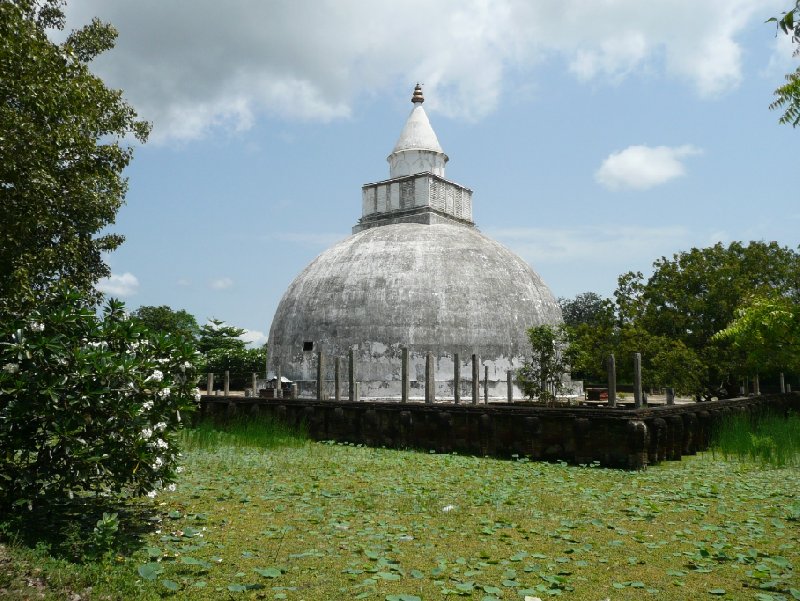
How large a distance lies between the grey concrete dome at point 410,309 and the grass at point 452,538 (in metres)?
14.4

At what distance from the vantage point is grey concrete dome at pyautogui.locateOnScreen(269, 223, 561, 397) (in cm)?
2653

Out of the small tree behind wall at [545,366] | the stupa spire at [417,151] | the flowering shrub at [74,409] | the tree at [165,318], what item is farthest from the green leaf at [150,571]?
the tree at [165,318]

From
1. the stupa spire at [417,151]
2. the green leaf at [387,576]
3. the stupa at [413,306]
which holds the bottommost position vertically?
the green leaf at [387,576]

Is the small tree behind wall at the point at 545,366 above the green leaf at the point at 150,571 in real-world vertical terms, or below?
above

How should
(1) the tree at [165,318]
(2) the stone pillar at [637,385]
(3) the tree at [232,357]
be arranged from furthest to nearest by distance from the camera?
(1) the tree at [165,318], (3) the tree at [232,357], (2) the stone pillar at [637,385]

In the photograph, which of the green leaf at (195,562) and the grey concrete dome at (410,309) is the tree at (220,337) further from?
the green leaf at (195,562)

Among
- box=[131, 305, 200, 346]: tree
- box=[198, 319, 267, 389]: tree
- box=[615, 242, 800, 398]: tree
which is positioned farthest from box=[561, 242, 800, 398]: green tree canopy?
box=[131, 305, 200, 346]: tree

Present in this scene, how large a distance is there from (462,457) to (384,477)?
3.74 m

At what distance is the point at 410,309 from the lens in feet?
87.7

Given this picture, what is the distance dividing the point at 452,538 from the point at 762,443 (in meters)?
9.41

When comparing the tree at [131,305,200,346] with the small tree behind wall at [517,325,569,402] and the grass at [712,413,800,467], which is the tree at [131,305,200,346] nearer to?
the small tree behind wall at [517,325,569,402]

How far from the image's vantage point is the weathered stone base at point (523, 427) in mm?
13258

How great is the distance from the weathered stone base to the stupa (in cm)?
638

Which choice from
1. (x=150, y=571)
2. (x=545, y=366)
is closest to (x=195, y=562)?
(x=150, y=571)
